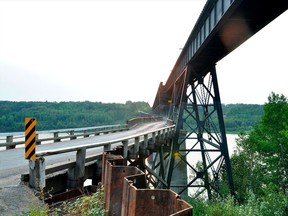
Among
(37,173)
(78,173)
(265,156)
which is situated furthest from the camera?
(265,156)

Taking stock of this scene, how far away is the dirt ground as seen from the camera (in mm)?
4654

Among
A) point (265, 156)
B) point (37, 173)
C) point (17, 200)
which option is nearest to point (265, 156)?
point (265, 156)

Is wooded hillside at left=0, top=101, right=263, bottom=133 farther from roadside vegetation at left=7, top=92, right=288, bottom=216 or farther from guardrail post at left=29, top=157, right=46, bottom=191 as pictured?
guardrail post at left=29, top=157, right=46, bottom=191

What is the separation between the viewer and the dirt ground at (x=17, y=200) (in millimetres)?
4654

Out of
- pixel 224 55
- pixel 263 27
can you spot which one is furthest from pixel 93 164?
pixel 224 55

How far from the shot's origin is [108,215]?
14.6 feet

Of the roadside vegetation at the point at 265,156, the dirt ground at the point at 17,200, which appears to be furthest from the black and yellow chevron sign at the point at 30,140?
the roadside vegetation at the point at 265,156

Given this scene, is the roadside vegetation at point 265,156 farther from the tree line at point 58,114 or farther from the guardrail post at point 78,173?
the tree line at point 58,114

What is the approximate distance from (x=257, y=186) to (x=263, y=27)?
23.0m

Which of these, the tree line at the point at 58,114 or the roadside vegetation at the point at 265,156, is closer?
the roadside vegetation at the point at 265,156

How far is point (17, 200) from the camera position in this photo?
5.04 metres

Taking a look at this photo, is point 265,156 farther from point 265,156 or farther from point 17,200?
point 17,200

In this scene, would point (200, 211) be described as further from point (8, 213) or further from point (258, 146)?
point (258, 146)

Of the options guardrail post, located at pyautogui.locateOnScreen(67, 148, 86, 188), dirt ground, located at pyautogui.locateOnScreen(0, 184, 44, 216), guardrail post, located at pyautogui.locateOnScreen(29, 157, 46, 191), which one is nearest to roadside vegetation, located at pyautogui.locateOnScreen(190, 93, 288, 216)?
guardrail post, located at pyautogui.locateOnScreen(67, 148, 86, 188)
